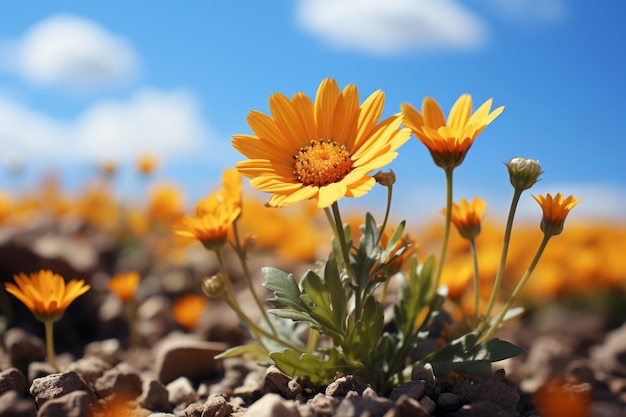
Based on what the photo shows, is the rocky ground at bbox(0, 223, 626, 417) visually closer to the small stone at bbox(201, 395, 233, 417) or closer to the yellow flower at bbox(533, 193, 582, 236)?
the small stone at bbox(201, 395, 233, 417)

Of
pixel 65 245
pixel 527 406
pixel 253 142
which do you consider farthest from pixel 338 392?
pixel 65 245

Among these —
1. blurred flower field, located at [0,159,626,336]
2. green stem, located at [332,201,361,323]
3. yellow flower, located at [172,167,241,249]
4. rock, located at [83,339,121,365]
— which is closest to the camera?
green stem, located at [332,201,361,323]

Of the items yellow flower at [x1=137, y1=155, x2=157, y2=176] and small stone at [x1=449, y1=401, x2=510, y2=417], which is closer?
small stone at [x1=449, y1=401, x2=510, y2=417]

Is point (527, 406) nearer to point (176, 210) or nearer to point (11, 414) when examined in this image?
point (11, 414)

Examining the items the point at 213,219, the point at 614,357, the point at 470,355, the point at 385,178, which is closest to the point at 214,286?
the point at 213,219

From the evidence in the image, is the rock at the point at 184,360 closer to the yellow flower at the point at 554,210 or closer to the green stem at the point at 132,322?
the green stem at the point at 132,322

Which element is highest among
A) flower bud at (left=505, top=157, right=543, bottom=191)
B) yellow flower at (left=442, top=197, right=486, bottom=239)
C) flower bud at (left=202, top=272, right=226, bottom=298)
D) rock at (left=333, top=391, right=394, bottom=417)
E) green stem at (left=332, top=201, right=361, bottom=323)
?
flower bud at (left=505, top=157, right=543, bottom=191)

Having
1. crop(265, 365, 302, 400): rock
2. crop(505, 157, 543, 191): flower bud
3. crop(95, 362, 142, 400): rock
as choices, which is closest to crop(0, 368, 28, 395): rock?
crop(95, 362, 142, 400): rock
